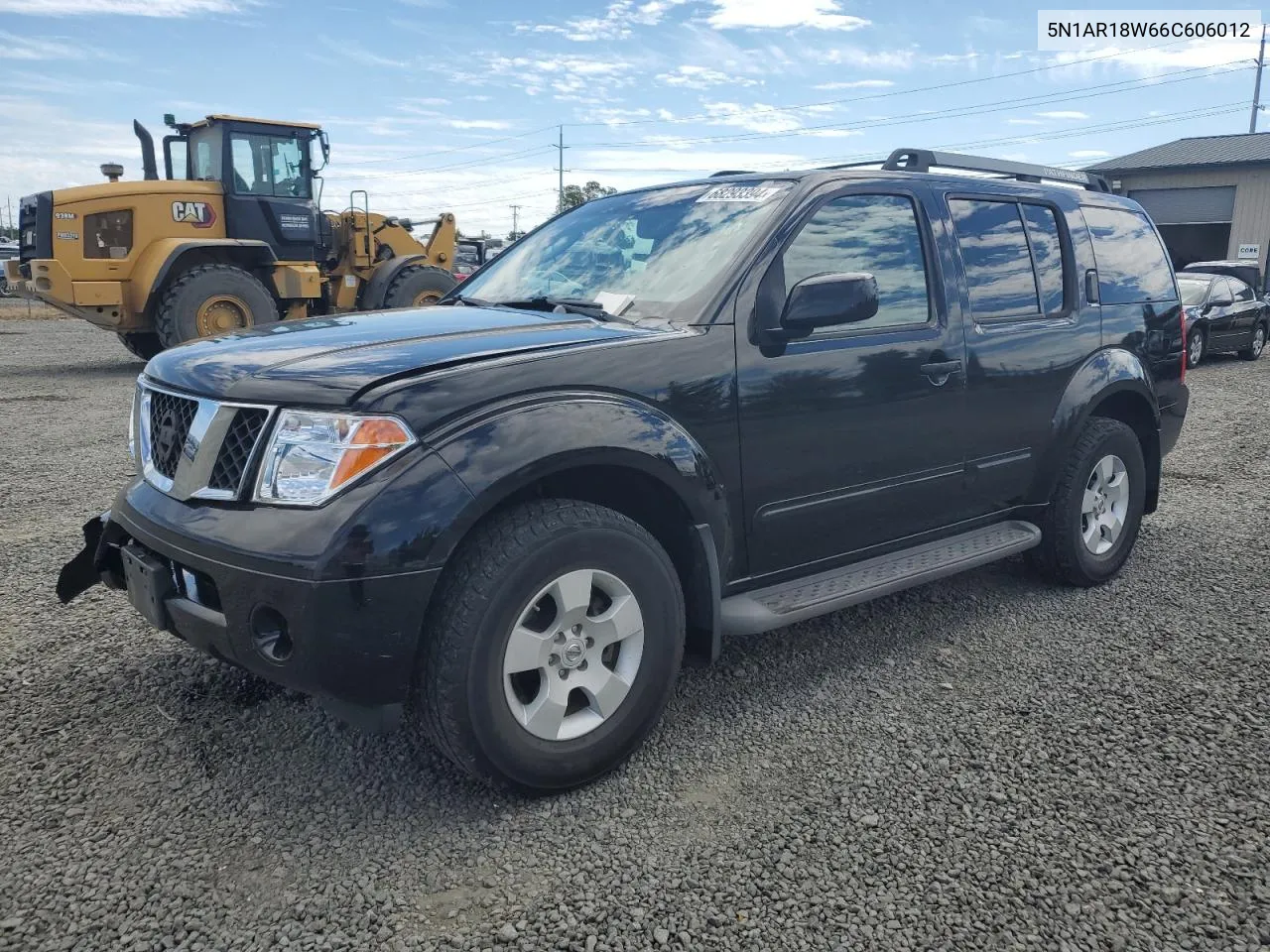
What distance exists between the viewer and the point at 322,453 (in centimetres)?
256

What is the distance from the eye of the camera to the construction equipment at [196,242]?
38.8 ft

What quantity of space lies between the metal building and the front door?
101 feet

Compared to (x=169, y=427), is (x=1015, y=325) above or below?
above

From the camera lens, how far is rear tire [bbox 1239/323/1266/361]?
1645 centimetres

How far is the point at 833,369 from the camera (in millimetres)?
3516

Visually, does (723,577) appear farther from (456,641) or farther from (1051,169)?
(1051,169)

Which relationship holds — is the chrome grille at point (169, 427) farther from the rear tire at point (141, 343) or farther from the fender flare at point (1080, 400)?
the rear tire at point (141, 343)

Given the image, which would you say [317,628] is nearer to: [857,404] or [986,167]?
[857,404]

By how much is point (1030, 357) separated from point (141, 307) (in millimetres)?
10899

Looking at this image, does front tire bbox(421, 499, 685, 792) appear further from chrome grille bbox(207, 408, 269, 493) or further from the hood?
chrome grille bbox(207, 408, 269, 493)

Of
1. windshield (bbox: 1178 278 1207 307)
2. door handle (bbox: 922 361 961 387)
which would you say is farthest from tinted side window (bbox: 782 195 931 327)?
windshield (bbox: 1178 278 1207 307)

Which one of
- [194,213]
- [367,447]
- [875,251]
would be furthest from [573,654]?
[194,213]

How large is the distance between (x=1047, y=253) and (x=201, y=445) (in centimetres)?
371

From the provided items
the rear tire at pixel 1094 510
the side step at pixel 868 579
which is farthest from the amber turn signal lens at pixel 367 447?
the rear tire at pixel 1094 510
